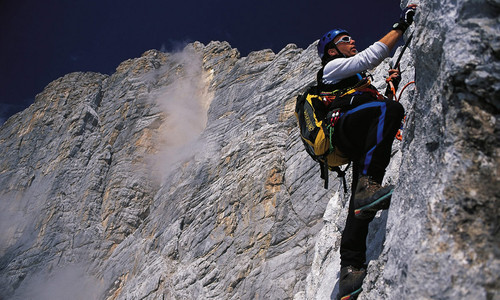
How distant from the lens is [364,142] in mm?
4117

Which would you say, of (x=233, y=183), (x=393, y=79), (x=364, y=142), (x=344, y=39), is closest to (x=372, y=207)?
(x=364, y=142)

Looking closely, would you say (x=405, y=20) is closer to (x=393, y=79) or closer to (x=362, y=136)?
(x=362, y=136)

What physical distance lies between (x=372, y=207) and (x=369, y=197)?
4.0 inches

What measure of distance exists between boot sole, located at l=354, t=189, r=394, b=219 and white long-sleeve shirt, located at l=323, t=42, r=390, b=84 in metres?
1.39

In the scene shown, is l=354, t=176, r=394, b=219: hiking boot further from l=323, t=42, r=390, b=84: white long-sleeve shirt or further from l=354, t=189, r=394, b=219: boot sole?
l=323, t=42, r=390, b=84: white long-sleeve shirt

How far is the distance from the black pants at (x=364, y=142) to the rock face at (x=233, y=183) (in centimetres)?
30

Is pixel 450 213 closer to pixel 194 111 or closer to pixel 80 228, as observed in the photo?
pixel 80 228

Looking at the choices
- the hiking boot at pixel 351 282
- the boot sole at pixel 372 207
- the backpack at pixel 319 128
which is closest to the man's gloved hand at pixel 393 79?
the backpack at pixel 319 128

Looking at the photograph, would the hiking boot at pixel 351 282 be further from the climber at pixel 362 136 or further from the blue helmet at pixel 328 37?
the blue helmet at pixel 328 37

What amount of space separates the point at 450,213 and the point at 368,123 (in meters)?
1.79

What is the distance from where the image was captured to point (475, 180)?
2.34 metres

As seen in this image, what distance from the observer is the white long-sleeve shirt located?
13.2 ft

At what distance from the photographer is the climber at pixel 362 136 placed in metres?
3.92

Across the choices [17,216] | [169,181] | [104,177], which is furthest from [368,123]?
[17,216]
